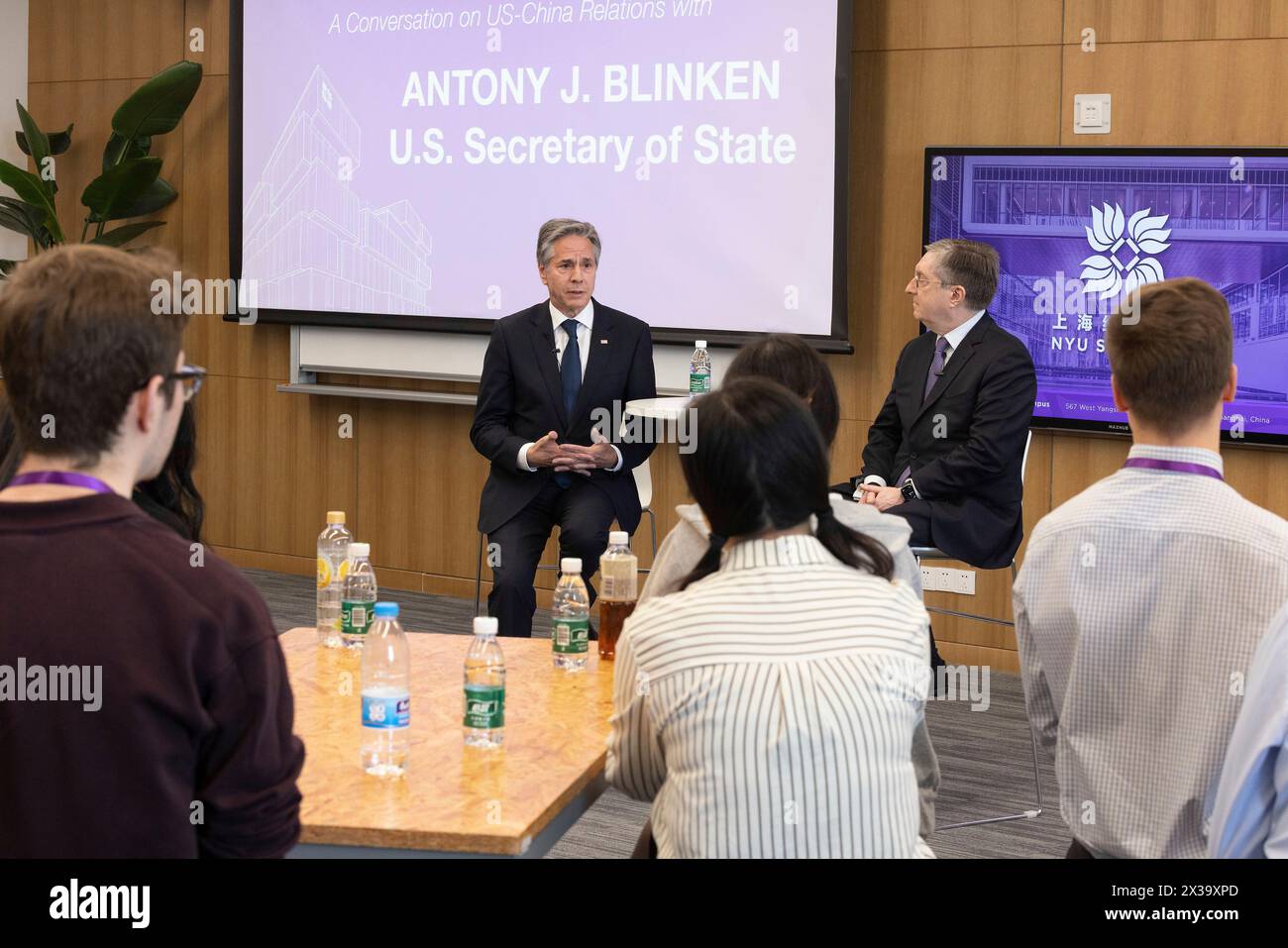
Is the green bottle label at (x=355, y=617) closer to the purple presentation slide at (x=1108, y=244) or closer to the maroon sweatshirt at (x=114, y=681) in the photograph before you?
the maroon sweatshirt at (x=114, y=681)

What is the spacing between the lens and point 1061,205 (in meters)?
4.85

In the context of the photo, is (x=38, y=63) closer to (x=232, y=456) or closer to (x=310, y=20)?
(x=310, y=20)

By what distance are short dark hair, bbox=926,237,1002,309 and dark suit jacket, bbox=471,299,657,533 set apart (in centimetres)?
107

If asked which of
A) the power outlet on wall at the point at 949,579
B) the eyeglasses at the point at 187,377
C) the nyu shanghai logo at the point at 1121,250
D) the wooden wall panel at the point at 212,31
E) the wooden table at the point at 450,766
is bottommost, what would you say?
the power outlet on wall at the point at 949,579

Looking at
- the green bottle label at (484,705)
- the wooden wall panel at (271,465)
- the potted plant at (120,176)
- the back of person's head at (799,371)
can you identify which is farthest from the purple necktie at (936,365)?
the potted plant at (120,176)

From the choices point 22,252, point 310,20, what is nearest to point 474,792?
point 310,20

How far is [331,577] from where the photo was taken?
108 inches

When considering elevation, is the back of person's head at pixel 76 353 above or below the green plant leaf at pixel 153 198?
below

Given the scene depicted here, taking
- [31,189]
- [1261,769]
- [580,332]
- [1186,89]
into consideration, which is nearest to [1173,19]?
[1186,89]

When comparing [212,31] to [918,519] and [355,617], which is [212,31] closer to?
[918,519]

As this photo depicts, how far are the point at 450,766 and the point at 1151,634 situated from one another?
1.04 metres

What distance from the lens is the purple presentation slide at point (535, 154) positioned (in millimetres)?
5246

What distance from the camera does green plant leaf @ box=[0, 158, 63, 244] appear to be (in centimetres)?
628

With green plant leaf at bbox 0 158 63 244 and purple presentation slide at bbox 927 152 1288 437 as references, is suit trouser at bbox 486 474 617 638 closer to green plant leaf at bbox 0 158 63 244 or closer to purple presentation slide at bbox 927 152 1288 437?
purple presentation slide at bbox 927 152 1288 437
